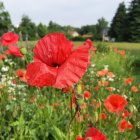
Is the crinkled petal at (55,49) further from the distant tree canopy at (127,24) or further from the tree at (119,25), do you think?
the tree at (119,25)

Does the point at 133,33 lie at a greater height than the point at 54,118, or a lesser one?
lesser

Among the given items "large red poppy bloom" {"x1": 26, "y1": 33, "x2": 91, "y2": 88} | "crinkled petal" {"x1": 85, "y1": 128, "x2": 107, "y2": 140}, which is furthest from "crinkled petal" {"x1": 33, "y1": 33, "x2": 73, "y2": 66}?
"crinkled petal" {"x1": 85, "y1": 128, "x2": 107, "y2": 140}

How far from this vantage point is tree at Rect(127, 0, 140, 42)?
197 feet

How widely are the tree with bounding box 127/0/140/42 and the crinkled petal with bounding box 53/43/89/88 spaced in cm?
5825

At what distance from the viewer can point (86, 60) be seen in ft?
4.97

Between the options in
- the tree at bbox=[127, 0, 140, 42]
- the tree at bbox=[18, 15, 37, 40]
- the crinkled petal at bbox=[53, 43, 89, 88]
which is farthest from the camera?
the tree at bbox=[18, 15, 37, 40]

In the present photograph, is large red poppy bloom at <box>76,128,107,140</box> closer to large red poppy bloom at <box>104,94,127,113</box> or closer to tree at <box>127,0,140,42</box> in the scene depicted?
large red poppy bloom at <box>104,94,127,113</box>

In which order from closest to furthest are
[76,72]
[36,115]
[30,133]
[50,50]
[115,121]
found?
[76,72]
[50,50]
[115,121]
[30,133]
[36,115]

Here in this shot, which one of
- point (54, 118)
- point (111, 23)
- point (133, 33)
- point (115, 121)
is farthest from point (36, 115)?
point (111, 23)

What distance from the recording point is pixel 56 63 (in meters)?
1.57

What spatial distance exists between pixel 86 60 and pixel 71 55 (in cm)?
7

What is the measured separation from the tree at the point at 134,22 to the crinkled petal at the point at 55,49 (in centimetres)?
5821

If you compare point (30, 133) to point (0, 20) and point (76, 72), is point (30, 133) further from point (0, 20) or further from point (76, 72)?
point (0, 20)

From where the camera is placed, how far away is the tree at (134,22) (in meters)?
59.9
